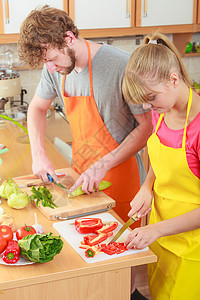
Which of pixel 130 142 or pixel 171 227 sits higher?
pixel 130 142

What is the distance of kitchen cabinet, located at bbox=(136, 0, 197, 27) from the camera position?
2994 mm

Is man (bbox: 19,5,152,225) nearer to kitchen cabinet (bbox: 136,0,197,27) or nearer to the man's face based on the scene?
the man's face

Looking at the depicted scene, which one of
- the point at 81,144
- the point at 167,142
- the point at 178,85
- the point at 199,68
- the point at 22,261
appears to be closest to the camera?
the point at 22,261

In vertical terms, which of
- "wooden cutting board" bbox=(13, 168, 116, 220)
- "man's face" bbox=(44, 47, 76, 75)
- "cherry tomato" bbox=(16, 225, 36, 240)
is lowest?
"wooden cutting board" bbox=(13, 168, 116, 220)

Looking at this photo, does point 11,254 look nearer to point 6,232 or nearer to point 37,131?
point 6,232

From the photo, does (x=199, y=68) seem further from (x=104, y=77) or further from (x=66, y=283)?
(x=66, y=283)

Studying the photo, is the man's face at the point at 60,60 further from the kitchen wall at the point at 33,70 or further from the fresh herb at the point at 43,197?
the kitchen wall at the point at 33,70

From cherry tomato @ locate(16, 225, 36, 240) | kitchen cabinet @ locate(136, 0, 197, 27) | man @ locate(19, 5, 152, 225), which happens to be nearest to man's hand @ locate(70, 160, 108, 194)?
man @ locate(19, 5, 152, 225)

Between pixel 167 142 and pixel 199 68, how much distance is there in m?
2.26

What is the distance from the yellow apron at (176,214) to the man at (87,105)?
24cm

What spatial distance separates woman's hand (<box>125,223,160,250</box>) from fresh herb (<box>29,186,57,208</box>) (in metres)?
0.35

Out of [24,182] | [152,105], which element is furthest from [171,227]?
[24,182]

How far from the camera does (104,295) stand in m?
1.41

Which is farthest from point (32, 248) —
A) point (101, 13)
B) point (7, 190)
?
point (101, 13)
